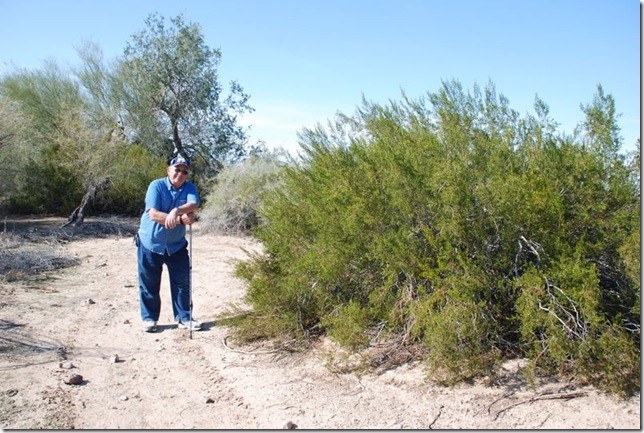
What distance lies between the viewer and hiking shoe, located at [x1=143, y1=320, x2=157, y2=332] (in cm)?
604

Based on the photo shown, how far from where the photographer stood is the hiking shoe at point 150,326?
6.04 m

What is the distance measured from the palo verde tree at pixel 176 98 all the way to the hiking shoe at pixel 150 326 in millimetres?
17485

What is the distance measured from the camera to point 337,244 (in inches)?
194

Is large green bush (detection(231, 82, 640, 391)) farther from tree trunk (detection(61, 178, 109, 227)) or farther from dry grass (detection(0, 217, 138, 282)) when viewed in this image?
tree trunk (detection(61, 178, 109, 227))

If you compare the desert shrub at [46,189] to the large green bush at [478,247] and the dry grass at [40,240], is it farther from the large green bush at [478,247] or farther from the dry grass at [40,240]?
the large green bush at [478,247]

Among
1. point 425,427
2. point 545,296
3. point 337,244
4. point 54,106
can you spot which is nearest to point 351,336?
point 337,244

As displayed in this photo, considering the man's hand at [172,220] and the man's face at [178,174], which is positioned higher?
the man's face at [178,174]

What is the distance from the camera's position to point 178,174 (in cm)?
608

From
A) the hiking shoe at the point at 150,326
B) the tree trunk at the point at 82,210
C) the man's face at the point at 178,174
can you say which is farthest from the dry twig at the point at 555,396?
the tree trunk at the point at 82,210

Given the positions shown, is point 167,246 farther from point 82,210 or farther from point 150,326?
point 82,210

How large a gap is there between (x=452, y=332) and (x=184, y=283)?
322 centimetres

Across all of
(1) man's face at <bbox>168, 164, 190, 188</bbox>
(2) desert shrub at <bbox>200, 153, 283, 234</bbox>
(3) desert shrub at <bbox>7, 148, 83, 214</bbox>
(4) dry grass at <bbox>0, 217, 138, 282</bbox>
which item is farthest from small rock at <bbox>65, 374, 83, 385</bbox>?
(3) desert shrub at <bbox>7, 148, 83, 214</bbox>

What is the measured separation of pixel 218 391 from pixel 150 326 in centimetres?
187

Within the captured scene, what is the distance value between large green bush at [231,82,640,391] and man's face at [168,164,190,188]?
4.92ft
